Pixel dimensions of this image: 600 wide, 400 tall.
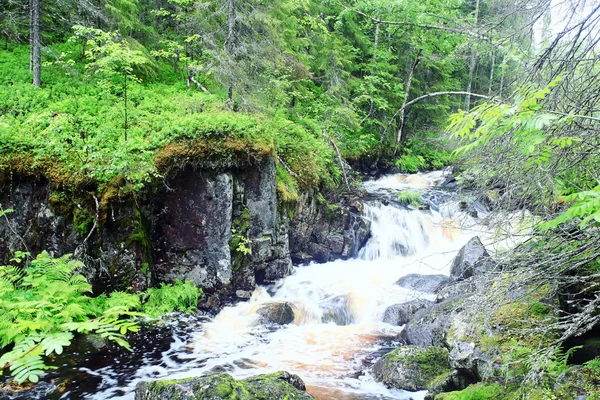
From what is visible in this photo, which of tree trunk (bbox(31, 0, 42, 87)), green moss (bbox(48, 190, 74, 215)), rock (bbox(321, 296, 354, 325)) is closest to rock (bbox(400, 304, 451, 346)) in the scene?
rock (bbox(321, 296, 354, 325))

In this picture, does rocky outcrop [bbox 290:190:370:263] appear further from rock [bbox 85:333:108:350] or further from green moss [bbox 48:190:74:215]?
rock [bbox 85:333:108:350]

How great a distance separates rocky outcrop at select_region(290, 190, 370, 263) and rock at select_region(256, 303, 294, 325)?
10.8 ft

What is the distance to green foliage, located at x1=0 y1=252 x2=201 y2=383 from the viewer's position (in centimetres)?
222

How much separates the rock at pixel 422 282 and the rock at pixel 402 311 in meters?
1.03

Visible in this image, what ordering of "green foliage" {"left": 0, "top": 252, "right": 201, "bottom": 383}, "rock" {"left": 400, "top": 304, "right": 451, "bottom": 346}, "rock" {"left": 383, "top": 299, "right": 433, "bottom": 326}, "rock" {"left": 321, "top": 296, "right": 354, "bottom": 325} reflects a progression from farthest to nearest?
1. "rock" {"left": 321, "top": 296, "right": 354, "bottom": 325}
2. "rock" {"left": 383, "top": 299, "right": 433, "bottom": 326}
3. "rock" {"left": 400, "top": 304, "right": 451, "bottom": 346}
4. "green foliage" {"left": 0, "top": 252, "right": 201, "bottom": 383}

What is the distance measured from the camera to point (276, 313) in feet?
29.3

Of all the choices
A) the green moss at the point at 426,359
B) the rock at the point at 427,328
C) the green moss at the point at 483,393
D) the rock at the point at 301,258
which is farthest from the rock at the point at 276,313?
the green moss at the point at 483,393

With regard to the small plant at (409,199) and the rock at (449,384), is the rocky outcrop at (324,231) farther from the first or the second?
the rock at (449,384)

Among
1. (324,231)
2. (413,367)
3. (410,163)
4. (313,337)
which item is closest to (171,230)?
(313,337)

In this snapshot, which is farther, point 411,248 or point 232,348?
point 411,248

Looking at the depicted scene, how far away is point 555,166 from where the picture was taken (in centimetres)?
354

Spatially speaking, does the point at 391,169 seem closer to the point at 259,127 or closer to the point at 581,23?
the point at 259,127

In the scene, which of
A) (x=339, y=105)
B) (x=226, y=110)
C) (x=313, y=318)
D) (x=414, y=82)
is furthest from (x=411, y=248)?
(x=414, y=82)

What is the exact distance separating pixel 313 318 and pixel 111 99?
27.0 feet
